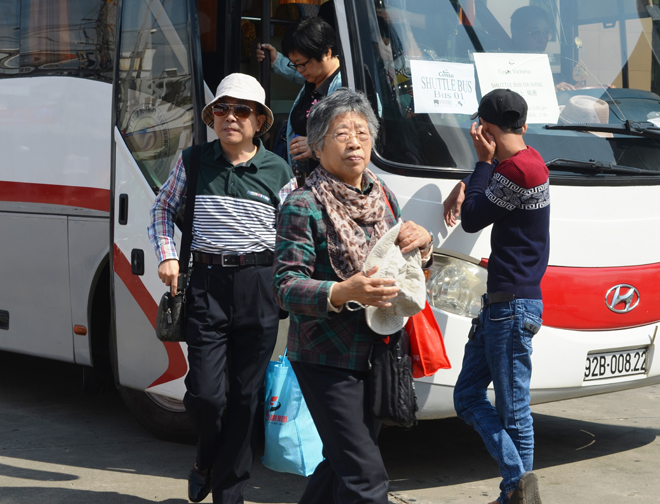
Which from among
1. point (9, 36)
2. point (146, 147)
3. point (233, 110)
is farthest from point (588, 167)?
point (9, 36)

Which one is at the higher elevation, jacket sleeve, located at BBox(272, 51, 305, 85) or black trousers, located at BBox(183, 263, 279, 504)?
jacket sleeve, located at BBox(272, 51, 305, 85)

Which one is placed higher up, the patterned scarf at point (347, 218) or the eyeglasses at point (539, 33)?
the eyeglasses at point (539, 33)

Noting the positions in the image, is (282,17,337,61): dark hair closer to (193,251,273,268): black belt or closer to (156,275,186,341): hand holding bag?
(193,251,273,268): black belt

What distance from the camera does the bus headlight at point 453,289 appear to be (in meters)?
4.36

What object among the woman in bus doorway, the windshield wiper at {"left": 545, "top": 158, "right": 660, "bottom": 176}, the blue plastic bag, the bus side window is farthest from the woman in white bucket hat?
the bus side window

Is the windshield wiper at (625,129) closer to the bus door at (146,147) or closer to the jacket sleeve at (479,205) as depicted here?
the jacket sleeve at (479,205)

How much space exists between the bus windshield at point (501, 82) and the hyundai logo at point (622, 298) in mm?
547

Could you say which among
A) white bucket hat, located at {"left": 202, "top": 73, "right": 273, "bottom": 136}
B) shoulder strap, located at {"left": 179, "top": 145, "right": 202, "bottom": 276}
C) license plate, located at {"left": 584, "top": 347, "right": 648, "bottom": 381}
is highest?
white bucket hat, located at {"left": 202, "top": 73, "right": 273, "bottom": 136}

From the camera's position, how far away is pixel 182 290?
13.8 ft

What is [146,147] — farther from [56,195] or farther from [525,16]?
[525,16]

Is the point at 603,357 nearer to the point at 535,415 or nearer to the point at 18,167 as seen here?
the point at 535,415

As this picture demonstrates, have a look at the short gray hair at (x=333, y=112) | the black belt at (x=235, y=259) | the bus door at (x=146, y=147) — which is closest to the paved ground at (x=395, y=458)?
the bus door at (x=146, y=147)

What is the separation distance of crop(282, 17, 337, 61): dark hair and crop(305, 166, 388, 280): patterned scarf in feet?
5.14

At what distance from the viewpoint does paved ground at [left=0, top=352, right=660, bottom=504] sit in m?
4.65
